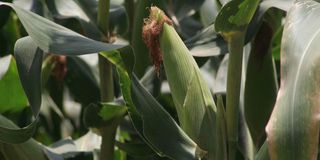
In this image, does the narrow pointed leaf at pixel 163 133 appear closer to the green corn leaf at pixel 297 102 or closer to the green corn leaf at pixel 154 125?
the green corn leaf at pixel 154 125

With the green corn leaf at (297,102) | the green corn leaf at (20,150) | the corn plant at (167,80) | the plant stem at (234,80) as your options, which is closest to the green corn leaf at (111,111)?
the corn plant at (167,80)

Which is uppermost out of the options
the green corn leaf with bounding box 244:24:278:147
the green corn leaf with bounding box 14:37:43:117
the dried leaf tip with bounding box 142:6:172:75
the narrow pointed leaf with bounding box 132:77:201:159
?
the dried leaf tip with bounding box 142:6:172:75

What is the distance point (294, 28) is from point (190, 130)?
26cm

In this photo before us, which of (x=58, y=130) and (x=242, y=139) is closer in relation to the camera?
(x=242, y=139)

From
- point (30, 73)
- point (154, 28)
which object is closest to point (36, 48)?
point (30, 73)

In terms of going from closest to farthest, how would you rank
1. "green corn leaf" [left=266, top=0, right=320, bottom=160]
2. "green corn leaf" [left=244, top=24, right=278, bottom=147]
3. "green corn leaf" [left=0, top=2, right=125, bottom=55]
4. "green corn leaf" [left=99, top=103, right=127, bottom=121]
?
"green corn leaf" [left=266, top=0, right=320, bottom=160], "green corn leaf" [left=0, top=2, right=125, bottom=55], "green corn leaf" [left=99, top=103, right=127, bottom=121], "green corn leaf" [left=244, top=24, right=278, bottom=147]

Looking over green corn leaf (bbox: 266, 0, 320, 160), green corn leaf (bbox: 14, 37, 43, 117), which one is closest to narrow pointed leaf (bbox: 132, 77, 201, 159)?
green corn leaf (bbox: 14, 37, 43, 117)

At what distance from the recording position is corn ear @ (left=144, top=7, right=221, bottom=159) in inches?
41.7

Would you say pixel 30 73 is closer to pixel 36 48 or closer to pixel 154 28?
pixel 36 48

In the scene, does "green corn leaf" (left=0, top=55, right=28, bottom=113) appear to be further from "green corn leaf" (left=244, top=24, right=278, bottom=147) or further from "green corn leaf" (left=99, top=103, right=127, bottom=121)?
"green corn leaf" (left=244, top=24, right=278, bottom=147)

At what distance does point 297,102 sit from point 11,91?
864mm

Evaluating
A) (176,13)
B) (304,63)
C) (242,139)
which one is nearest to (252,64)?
(242,139)

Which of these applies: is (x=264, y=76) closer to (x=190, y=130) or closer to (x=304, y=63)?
(x=190, y=130)

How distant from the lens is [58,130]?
1.88 metres
